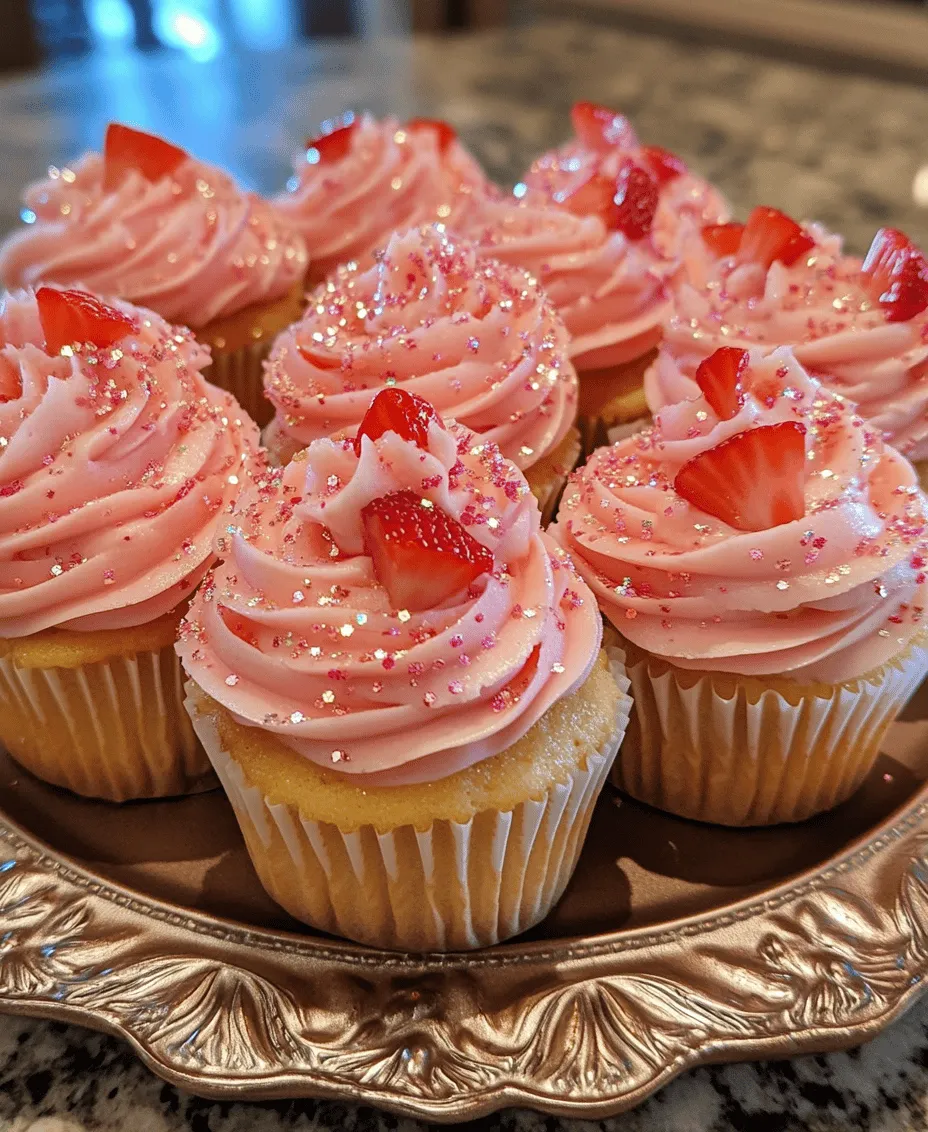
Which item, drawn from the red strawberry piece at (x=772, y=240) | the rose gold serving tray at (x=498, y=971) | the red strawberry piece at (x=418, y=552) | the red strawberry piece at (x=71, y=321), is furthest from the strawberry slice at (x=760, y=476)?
the red strawberry piece at (x=71, y=321)

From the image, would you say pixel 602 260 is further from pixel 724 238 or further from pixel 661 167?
pixel 661 167

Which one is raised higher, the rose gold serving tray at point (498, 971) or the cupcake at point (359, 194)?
the cupcake at point (359, 194)

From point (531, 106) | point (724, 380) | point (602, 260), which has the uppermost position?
point (724, 380)

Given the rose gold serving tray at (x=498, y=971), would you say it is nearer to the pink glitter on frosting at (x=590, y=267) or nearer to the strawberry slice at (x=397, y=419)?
the strawberry slice at (x=397, y=419)

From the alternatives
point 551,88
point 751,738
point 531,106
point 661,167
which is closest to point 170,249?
point 661,167

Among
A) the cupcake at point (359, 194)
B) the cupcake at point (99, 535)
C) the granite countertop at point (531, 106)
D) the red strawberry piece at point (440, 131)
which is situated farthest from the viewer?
the granite countertop at point (531, 106)

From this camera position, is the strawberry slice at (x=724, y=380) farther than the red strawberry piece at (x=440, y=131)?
No

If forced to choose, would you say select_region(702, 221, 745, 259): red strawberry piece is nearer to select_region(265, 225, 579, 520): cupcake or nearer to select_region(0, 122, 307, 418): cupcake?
select_region(265, 225, 579, 520): cupcake
